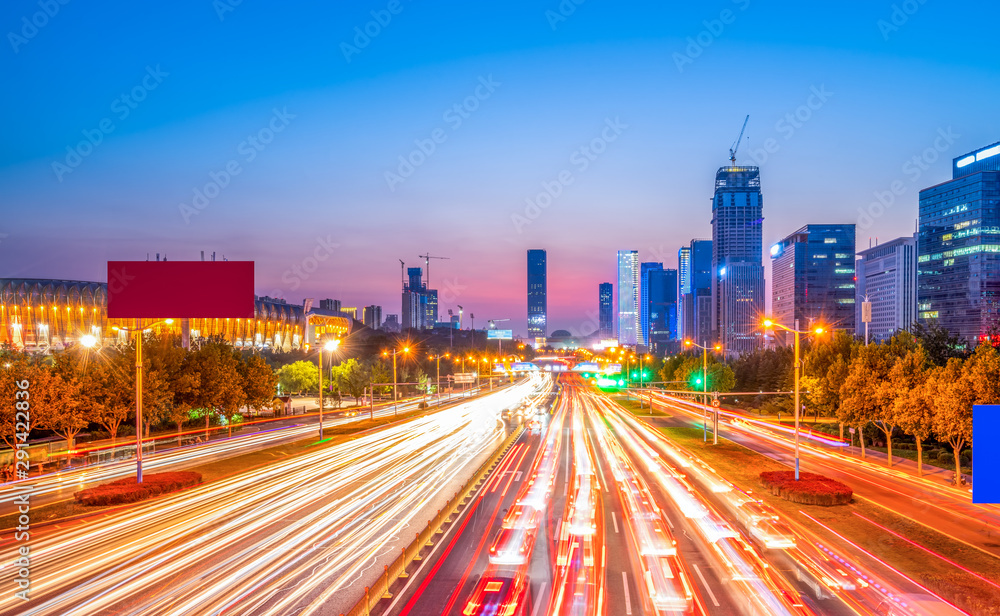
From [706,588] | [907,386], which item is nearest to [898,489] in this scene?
[907,386]

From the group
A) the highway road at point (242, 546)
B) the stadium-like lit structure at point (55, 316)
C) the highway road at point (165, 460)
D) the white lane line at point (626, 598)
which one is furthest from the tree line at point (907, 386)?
the stadium-like lit structure at point (55, 316)

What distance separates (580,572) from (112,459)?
34.5 meters

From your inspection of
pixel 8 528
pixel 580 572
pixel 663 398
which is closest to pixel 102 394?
pixel 8 528

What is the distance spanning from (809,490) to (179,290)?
32.0 m

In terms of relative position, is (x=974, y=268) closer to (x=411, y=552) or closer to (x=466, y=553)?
(x=466, y=553)

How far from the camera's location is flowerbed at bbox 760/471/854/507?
Answer: 2663cm

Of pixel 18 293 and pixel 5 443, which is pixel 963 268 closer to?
pixel 5 443

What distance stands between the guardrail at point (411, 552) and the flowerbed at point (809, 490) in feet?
48.5

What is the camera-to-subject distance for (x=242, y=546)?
19.6 meters

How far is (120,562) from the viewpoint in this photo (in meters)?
18.2

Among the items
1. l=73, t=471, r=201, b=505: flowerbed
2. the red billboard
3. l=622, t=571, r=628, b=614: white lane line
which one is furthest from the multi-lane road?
the red billboard

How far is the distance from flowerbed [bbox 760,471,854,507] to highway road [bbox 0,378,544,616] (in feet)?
51.9

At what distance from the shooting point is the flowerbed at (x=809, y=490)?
1049 inches

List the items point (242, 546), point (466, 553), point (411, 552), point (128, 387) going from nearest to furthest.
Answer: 1. point (411, 552)
2. point (466, 553)
3. point (242, 546)
4. point (128, 387)
